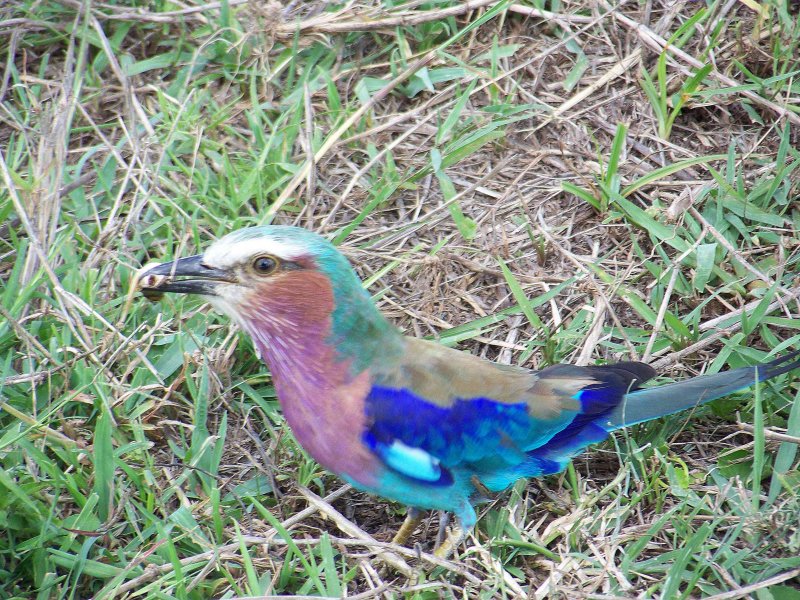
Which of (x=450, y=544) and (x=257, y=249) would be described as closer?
(x=257, y=249)

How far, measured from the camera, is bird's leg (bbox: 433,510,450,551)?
11.6 feet

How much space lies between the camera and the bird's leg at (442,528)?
3.54 m

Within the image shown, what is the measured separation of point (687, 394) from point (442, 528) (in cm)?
103

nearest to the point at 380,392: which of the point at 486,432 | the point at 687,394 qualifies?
the point at 486,432

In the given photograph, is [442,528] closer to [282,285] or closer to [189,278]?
[282,285]

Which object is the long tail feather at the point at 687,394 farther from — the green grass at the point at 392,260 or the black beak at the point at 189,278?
the black beak at the point at 189,278

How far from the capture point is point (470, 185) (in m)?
4.71

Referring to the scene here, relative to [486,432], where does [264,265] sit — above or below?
above

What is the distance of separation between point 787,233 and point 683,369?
882mm

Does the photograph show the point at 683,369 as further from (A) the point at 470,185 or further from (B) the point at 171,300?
(B) the point at 171,300

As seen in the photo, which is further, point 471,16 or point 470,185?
point 471,16

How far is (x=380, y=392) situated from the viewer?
3.33 meters

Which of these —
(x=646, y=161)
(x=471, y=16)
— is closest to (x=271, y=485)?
(x=646, y=161)

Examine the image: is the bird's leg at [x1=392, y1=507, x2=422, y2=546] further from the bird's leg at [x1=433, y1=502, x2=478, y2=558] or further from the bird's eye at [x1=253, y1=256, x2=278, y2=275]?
the bird's eye at [x1=253, y1=256, x2=278, y2=275]
